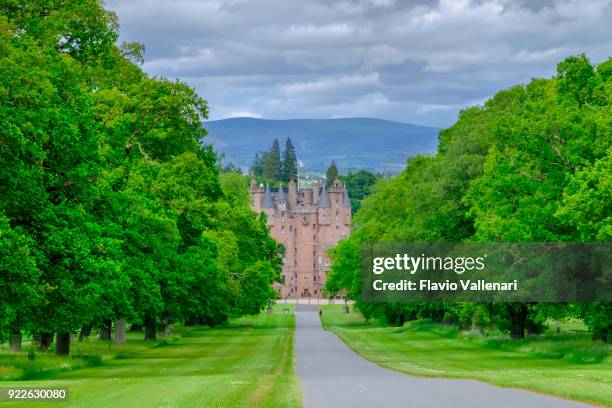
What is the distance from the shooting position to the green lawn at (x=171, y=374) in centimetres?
2631

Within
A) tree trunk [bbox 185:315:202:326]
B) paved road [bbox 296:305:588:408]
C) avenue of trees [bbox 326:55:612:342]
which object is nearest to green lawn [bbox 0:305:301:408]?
paved road [bbox 296:305:588:408]

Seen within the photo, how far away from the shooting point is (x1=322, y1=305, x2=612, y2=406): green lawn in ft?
96.1

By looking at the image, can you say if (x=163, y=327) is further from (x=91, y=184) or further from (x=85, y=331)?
(x=91, y=184)

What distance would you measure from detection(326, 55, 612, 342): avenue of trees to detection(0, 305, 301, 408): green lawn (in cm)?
1272

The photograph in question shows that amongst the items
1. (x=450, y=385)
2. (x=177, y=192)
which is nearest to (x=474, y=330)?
(x=177, y=192)

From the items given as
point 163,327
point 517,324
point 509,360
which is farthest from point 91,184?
point 163,327

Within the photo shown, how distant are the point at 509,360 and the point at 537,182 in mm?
8890

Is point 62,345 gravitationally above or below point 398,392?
above

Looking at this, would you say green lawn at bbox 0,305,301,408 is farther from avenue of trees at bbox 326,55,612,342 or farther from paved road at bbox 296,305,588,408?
avenue of trees at bbox 326,55,612,342

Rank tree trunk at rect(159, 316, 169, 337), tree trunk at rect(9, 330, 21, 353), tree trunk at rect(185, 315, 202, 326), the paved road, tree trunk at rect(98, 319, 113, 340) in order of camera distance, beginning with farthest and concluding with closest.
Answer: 1. tree trunk at rect(185, 315, 202, 326)
2. tree trunk at rect(159, 316, 169, 337)
3. tree trunk at rect(98, 319, 113, 340)
4. tree trunk at rect(9, 330, 21, 353)
5. the paved road

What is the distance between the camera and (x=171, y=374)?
40.9m

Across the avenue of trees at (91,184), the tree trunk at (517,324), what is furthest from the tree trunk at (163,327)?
the tree trunk at (517,324)

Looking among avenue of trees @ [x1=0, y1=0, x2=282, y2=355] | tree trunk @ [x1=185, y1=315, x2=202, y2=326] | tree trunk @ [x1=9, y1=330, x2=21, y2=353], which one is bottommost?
tree trunk @ [x1=9, y1=330, x2=21, y2=353]

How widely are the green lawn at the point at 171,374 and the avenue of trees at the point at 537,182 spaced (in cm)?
1272
